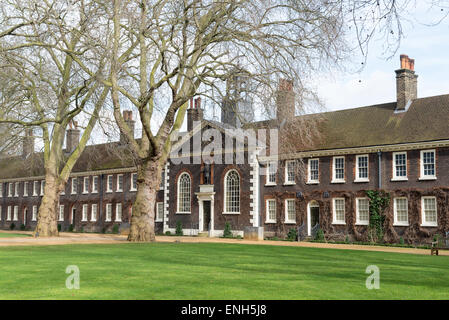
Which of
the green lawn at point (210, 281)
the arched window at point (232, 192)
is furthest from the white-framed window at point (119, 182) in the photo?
the green lawn at point (210, 281)

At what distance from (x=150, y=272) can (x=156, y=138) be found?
536 inches

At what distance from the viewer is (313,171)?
115 feet

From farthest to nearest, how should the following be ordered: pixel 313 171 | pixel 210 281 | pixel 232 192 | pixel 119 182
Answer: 1. pixel 119 182
2. pixel 232 192
3. pixel 313 171
4. pixel 210 281

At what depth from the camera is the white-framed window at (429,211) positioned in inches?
1155

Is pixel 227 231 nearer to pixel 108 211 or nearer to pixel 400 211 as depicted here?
pixel 400 211

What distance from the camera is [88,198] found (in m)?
52.1

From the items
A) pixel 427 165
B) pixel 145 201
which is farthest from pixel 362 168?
pixel 145 201

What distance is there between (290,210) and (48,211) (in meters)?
15.6

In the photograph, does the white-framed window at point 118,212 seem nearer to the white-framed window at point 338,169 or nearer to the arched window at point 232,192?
the arched window at point 232,192

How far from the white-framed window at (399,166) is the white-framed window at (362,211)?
2.37 meters

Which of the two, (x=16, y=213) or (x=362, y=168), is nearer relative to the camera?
(x=362, y=168)
